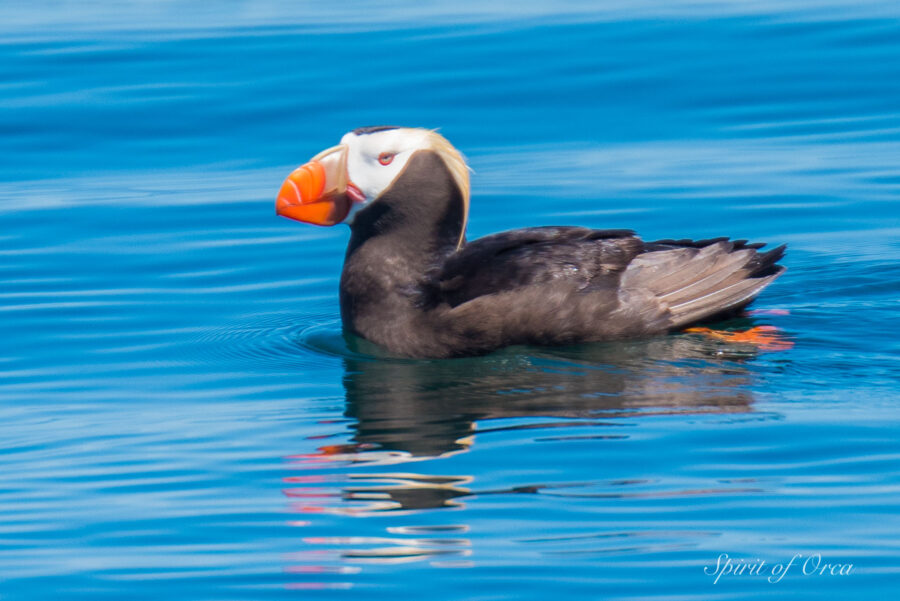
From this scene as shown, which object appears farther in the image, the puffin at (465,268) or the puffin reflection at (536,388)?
the puffin at (465,268)

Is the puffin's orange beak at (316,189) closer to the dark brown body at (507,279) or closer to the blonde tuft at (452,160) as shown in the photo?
the dark brown body at (507,279)

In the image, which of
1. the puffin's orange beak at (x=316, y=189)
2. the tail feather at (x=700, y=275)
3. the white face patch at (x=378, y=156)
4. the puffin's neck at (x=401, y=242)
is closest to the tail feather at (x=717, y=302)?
the tail feather at (x=700, y=275)

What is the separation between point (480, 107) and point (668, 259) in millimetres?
5241

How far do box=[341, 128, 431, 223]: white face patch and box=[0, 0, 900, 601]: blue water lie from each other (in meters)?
0.89

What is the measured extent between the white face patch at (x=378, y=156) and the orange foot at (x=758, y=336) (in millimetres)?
1625

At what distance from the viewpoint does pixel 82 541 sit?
4.98 metres

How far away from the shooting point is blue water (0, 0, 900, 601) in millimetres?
4766

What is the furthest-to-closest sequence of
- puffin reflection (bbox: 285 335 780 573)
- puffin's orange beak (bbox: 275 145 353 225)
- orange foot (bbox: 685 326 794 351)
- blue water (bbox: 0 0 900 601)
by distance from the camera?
puffin's orange beak (bbox: 275 145 353 225)
orange foot (bbox: 685 326 794 351)
puffin reflection (bbox: 285 335 780 573)
blue water (bbox: 0 0 900 601)

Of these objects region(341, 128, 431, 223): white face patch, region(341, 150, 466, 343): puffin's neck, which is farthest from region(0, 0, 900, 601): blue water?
region(341, 128, 431, 223): white face patch

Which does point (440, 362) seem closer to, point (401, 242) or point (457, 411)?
point (401, 242)

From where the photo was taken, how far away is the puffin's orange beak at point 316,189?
712 centimetres

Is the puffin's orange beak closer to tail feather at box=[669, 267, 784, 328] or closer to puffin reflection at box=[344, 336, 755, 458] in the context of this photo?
puffin reflection at box=[344, 336, 755, 458]

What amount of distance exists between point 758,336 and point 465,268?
1452 millimetres

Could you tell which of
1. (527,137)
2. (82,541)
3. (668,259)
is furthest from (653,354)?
(527,137)
